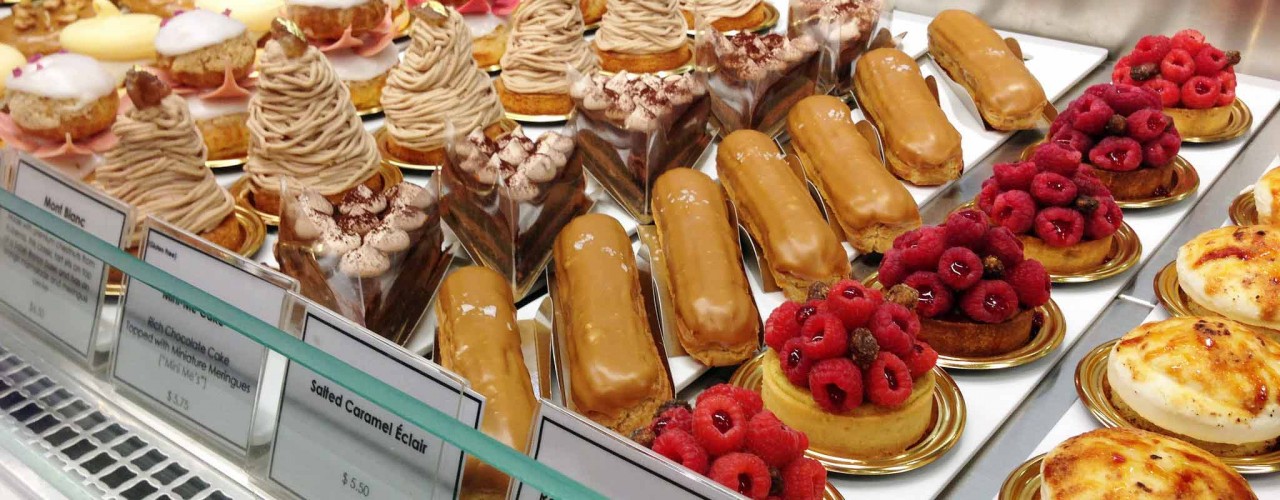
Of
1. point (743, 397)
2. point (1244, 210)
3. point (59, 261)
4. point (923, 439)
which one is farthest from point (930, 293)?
point (59, 261)

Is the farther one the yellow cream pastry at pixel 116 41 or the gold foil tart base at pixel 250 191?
the yellow cream pastry at pixel 116 41

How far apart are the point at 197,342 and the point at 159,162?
119 cm

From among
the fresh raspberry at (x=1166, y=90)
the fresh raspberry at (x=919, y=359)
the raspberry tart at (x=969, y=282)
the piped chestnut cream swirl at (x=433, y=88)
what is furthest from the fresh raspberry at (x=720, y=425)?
the fresh raspberry at (x=1166, y=90)

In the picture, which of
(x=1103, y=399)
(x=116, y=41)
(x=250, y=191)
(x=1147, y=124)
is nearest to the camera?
(x=1103, y=399)

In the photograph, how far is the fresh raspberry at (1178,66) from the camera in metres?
3.05

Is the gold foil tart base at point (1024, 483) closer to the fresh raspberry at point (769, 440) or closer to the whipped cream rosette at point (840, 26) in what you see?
the fresh raspberry at point (769, 440)

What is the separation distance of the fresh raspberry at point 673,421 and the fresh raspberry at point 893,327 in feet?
1.45

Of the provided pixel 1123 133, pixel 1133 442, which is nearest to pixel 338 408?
pixel 1133 442

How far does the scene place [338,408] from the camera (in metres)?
1.31

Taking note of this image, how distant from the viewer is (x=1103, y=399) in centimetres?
209

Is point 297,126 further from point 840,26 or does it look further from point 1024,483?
point 1024,483

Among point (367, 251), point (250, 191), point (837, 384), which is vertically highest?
point (837, 384)

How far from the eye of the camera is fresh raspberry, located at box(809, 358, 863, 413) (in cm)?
188

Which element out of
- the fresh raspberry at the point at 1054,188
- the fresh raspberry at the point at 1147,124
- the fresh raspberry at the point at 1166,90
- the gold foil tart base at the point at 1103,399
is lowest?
the gold foil tart base at the point at 1103,399
